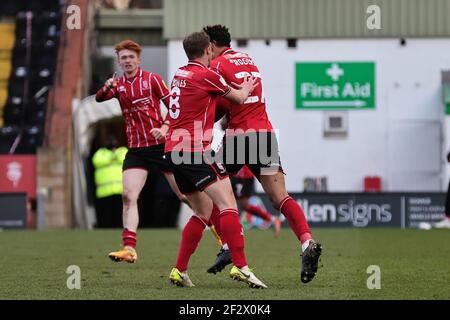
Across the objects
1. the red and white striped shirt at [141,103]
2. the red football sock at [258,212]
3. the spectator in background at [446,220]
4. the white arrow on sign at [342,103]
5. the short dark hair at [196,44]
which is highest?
the short dark hair at [196,44]

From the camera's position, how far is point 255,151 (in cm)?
1038

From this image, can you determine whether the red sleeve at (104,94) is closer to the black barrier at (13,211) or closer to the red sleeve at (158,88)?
the red sleeve at (158,88)

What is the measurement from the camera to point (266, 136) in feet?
34.4

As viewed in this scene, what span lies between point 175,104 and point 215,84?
0.40 m

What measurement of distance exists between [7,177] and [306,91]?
7314mm

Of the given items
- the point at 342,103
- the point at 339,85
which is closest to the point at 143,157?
the point at 339,85

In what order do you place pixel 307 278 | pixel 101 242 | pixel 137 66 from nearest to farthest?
pixel 307 278
pixel 137 66
pixel 101 242

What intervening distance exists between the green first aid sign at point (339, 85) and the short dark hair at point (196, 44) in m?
20.0

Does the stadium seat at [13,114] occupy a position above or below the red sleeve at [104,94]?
below

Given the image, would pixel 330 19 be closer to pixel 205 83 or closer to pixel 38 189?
pixel 38 189

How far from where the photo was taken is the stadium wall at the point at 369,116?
2991 centimetres

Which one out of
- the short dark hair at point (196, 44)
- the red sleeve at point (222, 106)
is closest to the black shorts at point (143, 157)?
the red sleeve at point (222, 106)

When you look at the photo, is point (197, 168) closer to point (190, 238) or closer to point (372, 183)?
point (190, 238)
